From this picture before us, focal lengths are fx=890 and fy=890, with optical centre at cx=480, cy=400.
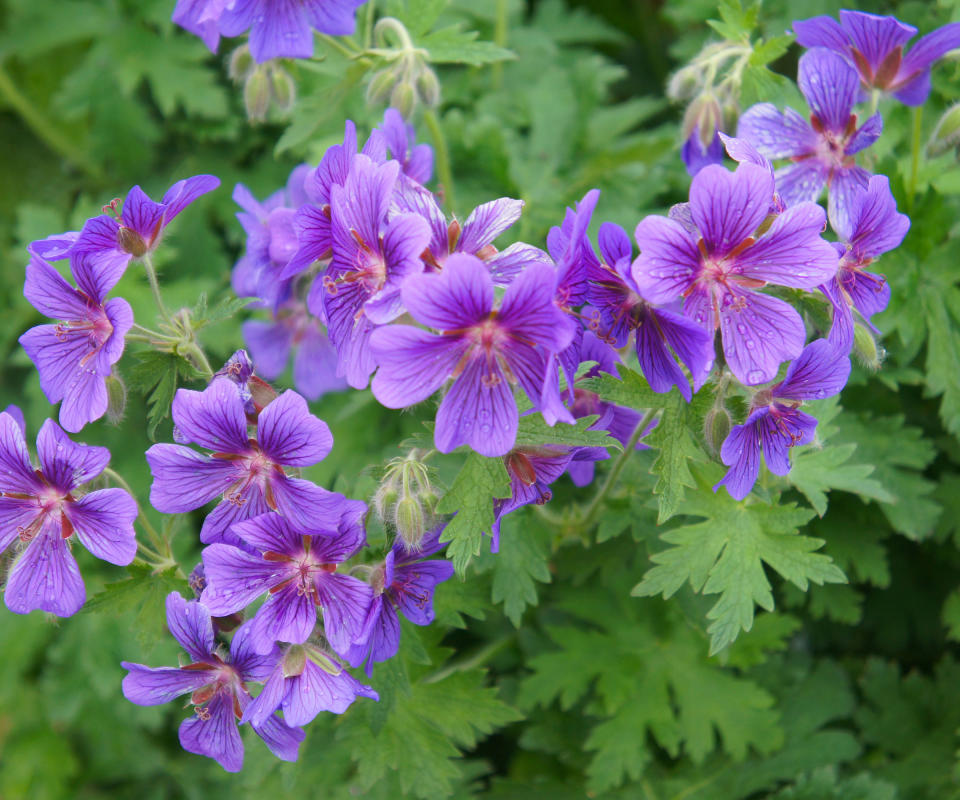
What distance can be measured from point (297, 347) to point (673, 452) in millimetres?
1403

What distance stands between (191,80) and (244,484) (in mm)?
2206

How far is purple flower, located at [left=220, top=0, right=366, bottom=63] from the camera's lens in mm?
2100

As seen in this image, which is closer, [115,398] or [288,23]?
[115,398]

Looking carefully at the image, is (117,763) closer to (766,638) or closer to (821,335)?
(766,638)

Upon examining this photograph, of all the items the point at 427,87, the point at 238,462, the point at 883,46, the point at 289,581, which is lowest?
the point at 289,581

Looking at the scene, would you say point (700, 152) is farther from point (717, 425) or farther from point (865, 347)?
point (717, 425)

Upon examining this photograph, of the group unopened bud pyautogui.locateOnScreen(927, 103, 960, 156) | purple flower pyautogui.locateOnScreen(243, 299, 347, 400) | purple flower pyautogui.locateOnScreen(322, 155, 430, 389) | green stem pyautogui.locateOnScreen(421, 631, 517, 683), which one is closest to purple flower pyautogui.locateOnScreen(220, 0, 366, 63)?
purple flower pyautogui.locateOnScreen(322, 155, 430, 389)

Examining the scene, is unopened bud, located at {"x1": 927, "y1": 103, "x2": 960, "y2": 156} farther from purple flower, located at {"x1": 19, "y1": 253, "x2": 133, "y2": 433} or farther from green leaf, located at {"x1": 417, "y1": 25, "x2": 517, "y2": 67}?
purple flower, located at {"x1": 19, "y1": 253, "x2": 133, "y2": 433}

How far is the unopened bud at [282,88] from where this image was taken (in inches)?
97.7

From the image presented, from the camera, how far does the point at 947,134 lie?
2.20 meters

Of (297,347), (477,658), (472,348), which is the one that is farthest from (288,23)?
(477,658)

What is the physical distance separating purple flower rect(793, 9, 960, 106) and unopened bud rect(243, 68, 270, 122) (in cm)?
139

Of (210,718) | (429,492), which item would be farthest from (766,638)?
(210,718)

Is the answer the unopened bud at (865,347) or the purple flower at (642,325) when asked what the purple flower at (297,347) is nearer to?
the purple flower at (642,325)
